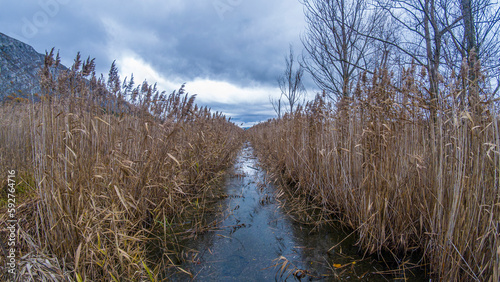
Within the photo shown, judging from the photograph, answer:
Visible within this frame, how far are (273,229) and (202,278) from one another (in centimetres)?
112

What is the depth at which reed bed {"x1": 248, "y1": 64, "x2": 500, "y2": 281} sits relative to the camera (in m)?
1.22

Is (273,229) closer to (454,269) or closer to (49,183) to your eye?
(454,269)

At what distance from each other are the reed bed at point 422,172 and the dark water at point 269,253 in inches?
9.5

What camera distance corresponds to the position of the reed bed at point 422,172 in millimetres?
1218

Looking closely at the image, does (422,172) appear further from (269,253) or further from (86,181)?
(86,181)

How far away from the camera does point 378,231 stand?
76.3 inches

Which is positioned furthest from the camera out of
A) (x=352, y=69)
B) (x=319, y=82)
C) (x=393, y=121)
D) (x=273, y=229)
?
(x=319, y=82)

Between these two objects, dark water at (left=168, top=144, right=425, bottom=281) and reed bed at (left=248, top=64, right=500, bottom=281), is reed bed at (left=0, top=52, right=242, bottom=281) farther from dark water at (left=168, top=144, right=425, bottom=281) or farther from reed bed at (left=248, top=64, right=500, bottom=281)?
reed bed at (left=248, top=64, right=500, bottom=281)

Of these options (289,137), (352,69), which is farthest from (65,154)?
(352,69)

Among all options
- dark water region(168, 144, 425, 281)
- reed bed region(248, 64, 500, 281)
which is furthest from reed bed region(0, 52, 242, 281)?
reed bed region(248, 64, 500, 281)

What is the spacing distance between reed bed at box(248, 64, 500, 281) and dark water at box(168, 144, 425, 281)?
0.24m

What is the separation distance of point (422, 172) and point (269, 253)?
154cm

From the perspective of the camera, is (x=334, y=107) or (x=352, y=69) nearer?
(x=334, y=107)

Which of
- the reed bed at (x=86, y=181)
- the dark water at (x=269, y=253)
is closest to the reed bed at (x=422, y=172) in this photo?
the dark water at (x=269, y=253)
